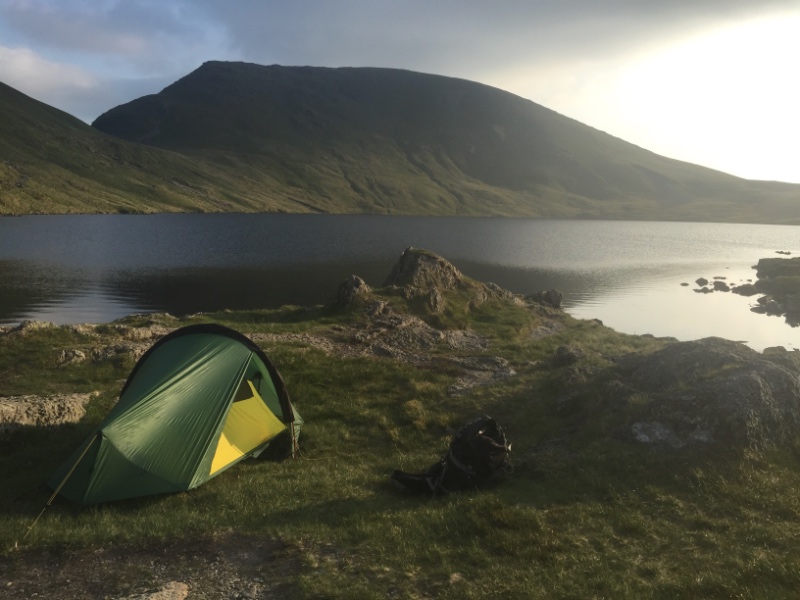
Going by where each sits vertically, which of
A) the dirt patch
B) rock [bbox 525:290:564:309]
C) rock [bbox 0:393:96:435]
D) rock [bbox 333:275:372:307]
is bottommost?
the dirt patch

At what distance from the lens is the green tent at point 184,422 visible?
12867 millimetres

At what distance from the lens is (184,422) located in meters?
14.3

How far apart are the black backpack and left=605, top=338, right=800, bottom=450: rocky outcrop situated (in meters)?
4.25

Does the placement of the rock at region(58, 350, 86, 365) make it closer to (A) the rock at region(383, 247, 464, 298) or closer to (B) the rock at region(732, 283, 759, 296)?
(A) the rock at region(383, 247, 464, 298)

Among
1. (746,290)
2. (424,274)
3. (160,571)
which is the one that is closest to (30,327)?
(160,571)

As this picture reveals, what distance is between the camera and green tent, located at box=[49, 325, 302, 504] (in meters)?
12.9

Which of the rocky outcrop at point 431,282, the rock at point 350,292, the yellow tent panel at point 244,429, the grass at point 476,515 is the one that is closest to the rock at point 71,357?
the grass at point 476,515

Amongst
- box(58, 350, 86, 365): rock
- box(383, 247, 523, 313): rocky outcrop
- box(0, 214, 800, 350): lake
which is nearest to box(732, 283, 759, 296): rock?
box(0, 214, 800, 350): lake

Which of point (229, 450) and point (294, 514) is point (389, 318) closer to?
point (229, 450)

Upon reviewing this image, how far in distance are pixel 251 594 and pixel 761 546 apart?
9316mm

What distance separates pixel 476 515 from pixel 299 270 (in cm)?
6719

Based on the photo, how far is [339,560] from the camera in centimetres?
973

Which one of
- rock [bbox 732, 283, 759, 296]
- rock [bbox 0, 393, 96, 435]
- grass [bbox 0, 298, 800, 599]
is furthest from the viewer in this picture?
rock [bbox 732, 283, 759, 296]

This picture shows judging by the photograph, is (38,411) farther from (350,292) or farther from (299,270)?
(299,270)
